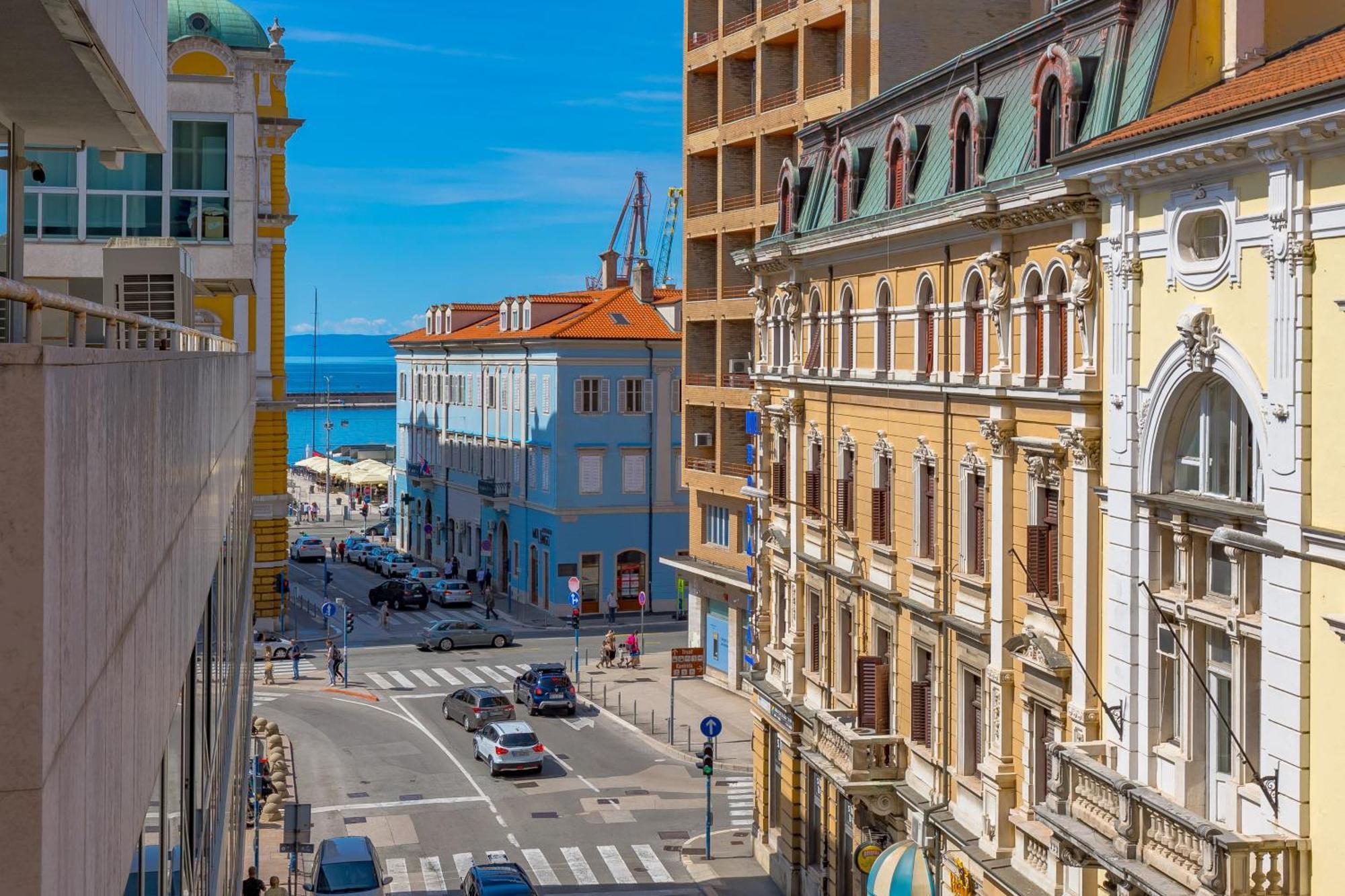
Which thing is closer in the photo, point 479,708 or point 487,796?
point 487,796

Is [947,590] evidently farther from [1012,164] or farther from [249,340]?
[249,340]

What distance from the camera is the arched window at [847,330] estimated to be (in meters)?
33.2

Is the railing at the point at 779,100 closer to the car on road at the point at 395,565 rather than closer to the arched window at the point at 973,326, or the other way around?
the arched window at the point at 973,326

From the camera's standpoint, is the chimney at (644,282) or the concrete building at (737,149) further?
the chimney at (644,282)

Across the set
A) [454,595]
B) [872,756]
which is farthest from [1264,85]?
[454,595]

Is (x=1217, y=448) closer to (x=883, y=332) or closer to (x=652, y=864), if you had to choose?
(x=883, y=332)

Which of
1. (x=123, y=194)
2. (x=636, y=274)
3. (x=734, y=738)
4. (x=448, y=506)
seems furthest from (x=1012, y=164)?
(x=448, y=506)

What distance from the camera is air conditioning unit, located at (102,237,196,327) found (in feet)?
68.4

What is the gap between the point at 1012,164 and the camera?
25625mm

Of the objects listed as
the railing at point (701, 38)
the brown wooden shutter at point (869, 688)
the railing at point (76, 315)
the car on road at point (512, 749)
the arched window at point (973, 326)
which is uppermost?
the railing at point (701, 38)

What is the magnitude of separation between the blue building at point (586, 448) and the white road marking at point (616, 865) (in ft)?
130

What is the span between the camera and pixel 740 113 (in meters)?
54.3

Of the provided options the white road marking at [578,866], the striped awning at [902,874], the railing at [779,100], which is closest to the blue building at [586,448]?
the railing at [779,100]

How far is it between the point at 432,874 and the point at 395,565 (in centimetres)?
5784
